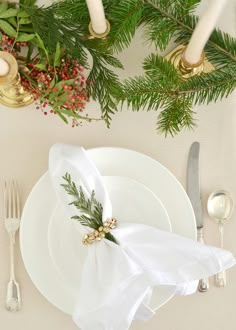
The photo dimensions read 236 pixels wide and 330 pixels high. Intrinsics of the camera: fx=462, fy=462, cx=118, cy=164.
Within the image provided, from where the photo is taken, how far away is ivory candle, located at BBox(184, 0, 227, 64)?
0.58 m

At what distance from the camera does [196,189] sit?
0.77m

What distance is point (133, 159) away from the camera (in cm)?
75

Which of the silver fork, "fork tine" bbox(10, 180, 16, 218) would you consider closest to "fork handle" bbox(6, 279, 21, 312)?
the silver fork

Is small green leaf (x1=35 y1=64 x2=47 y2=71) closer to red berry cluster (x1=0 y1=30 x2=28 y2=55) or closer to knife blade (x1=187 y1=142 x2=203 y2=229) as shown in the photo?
red berry cluster (x1=0 y1=30 x2=28 y2=55)

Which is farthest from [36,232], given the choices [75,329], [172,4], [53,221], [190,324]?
[172,4]

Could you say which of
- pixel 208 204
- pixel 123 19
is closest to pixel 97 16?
pixel 123 19

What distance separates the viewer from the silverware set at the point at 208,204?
2.53 ft

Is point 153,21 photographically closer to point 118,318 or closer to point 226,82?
point 226,82

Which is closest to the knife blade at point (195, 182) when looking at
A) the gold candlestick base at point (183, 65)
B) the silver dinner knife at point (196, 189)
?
the silver dinner knife at point (196, 189)

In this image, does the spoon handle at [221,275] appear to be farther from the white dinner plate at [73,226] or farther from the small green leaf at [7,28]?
the small green leaf at [7,28]

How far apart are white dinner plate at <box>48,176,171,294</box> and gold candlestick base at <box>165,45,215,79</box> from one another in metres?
0.19

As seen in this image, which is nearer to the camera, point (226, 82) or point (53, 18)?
point (226, 82)

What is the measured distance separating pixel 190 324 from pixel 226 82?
16.6 inches

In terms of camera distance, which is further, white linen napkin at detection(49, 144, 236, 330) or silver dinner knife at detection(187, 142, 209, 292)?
silver dinner knife at detection(187, 142, 209, 292)
